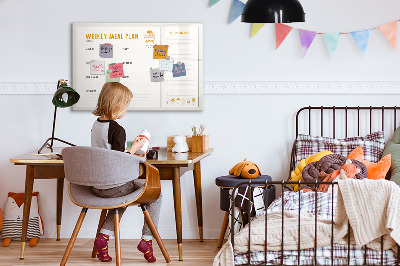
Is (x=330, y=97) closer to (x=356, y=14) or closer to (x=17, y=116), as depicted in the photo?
(x=356, y=14)

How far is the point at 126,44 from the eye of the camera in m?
4.35

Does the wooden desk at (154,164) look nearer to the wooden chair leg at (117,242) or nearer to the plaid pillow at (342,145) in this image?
the wooden chair leg at (117,242)

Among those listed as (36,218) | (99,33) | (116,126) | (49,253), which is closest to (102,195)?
(116,126)

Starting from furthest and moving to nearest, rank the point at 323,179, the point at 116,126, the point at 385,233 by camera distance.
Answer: the point at 323,179 < the point at 116,126 < the point at 385,233

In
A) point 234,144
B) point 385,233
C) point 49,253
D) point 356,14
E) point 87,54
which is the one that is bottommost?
point 49,253

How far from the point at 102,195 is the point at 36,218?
1109mm

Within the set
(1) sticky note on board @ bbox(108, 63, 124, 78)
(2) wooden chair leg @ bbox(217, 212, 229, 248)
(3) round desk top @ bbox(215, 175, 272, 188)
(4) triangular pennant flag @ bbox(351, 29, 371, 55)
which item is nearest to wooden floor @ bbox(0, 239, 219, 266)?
(2) wooden chair leg @ bbox(217, 212, 229, 248)

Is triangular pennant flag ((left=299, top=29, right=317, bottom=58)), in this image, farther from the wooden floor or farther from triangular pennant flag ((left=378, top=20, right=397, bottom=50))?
the wooden floor

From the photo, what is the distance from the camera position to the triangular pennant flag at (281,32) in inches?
170

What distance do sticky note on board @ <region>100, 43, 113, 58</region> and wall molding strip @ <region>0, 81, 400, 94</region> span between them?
41 centimetres

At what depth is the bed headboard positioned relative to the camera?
14.2 ft

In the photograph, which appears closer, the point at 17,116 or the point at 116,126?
the point at 116,126

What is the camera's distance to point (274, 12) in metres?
3.06

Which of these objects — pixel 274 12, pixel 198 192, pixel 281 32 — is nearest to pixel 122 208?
pixel 198 192
